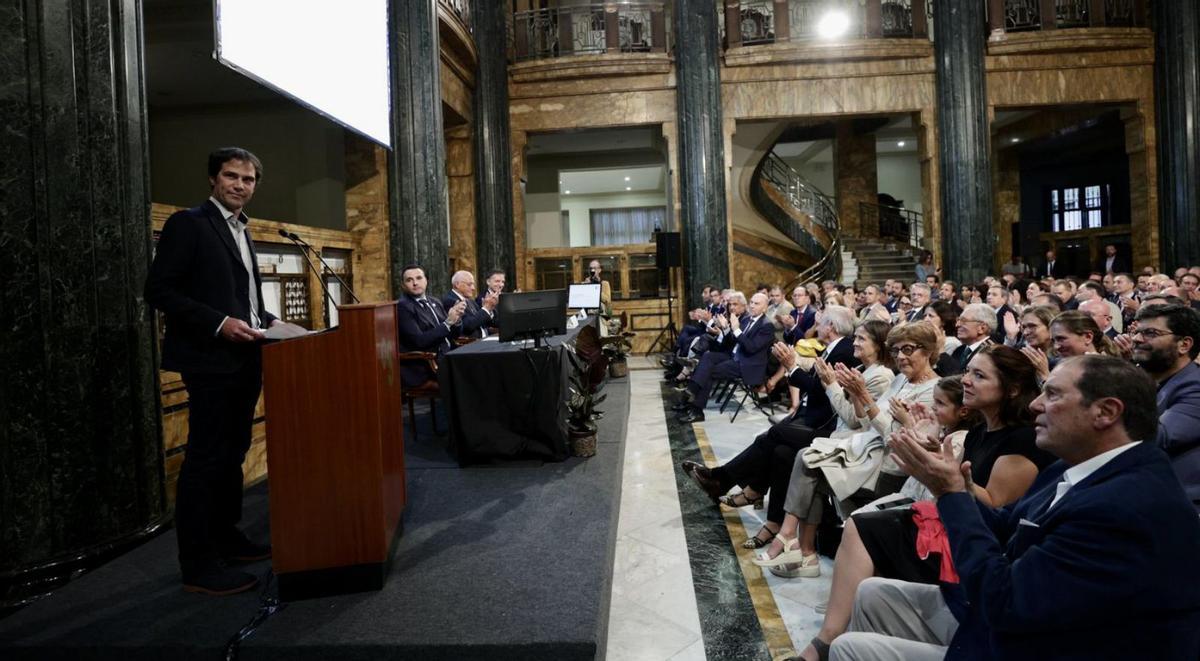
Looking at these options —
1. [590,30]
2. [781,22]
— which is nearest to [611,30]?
[590,30]

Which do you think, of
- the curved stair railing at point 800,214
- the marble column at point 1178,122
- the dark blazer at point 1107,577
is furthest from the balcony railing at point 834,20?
the dark blazer at point 1107,577

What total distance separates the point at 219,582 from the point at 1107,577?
2.49 meters

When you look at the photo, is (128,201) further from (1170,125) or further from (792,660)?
(1170,125)

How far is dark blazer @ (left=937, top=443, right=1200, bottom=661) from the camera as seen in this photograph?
1.26 m

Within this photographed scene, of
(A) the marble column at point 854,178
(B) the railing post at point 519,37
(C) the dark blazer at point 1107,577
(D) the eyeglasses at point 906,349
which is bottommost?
(C) the dark blazer at point 1107,577

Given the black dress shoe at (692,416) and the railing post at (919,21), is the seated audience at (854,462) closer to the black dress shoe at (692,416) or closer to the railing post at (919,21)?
the black dress shoe at (692,416)

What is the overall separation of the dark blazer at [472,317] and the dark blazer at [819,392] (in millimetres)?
2702

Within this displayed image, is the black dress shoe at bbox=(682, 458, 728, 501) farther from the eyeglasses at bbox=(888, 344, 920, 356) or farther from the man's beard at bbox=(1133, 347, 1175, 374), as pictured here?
the man's beard at bbox=(1133, 347, 1175, 374)

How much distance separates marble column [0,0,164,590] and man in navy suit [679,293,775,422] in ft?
15.3

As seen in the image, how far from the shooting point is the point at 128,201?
300 cm

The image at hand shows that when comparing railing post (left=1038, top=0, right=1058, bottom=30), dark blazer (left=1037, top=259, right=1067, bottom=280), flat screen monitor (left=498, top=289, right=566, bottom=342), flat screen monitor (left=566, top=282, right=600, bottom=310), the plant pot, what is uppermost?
railing post (left=1038, top=0, right=1058, bottom=30)

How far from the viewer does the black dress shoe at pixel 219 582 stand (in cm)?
244

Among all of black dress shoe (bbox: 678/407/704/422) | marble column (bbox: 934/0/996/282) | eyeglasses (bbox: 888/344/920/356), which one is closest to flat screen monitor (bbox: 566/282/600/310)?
black dress shoe (bbox: 678/407/704/422)

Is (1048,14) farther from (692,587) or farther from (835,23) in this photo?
(692,587)
